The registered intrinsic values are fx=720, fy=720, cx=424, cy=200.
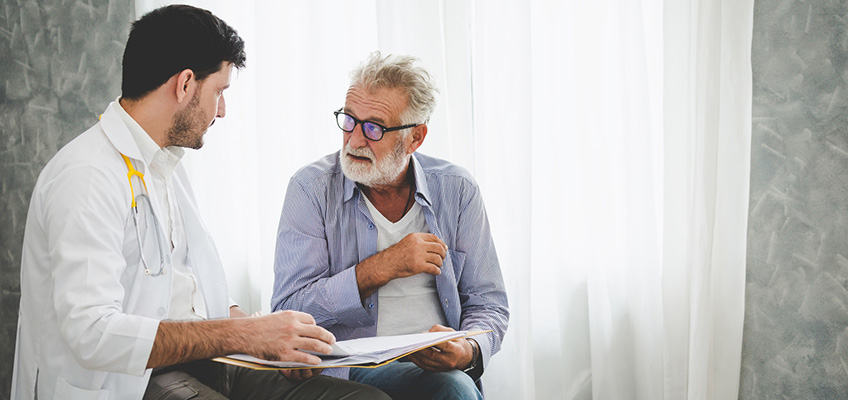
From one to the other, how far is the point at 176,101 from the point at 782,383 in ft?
6.06

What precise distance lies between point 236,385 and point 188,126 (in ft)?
2.01

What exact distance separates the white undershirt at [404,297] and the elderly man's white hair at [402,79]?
0.82 feet

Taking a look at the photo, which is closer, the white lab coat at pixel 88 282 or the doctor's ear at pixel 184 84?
the white lab coat at pixel 88 282

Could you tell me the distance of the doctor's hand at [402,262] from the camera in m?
1.70

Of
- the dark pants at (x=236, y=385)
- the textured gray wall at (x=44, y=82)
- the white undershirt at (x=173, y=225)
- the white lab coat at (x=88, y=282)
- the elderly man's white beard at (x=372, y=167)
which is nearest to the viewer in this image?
the white lab coat at (x=88, y=282)

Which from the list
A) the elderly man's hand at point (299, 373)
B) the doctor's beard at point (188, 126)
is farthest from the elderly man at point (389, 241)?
the doctor's beard at point (188, 126)

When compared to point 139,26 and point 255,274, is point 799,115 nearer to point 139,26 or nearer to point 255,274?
point 139,26

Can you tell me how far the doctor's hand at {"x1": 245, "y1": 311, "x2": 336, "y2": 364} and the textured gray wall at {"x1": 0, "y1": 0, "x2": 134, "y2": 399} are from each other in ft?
6.13

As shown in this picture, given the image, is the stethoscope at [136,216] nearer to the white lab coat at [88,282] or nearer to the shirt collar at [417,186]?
the white lab coat at [88,282]

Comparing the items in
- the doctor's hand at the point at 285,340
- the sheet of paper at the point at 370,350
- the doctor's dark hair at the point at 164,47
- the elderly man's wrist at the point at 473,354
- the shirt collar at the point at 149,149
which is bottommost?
the elderly man's wrist at the point at 473,354

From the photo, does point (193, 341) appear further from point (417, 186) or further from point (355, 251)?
point (417, 186)

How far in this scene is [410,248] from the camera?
5.61 ft

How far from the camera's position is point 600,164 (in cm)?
223

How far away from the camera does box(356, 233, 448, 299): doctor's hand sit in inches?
67.0
